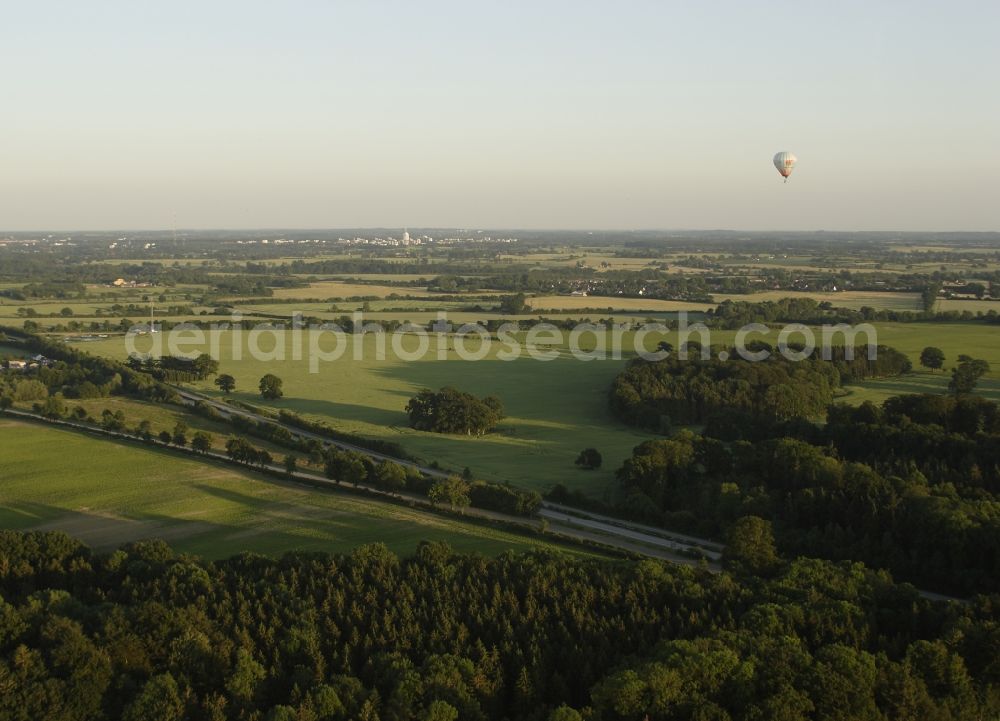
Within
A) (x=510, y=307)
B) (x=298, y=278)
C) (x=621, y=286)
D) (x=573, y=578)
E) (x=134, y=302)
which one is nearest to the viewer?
(x=573, y=578)

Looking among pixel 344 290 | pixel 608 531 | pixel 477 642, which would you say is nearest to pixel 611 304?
pixel 344 290

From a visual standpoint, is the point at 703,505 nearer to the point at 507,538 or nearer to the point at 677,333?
the point at 507,538

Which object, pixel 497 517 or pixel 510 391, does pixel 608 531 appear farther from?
pixel 510 391

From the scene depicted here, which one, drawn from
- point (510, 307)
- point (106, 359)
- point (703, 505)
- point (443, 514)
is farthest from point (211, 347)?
point (703, 505)

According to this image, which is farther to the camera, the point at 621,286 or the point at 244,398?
the point at 621,286

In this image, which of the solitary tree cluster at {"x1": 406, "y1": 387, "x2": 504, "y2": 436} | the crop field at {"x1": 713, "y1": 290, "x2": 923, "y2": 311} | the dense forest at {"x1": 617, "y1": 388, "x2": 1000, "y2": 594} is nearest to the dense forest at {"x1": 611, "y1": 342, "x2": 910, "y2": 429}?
the dense forest at {"x1": 617, "y1": 388, "x2": 1000, "y2": 594}

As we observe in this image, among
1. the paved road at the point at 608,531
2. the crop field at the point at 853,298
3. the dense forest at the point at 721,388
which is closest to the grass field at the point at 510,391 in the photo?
the dense forest at the point at 721,388
